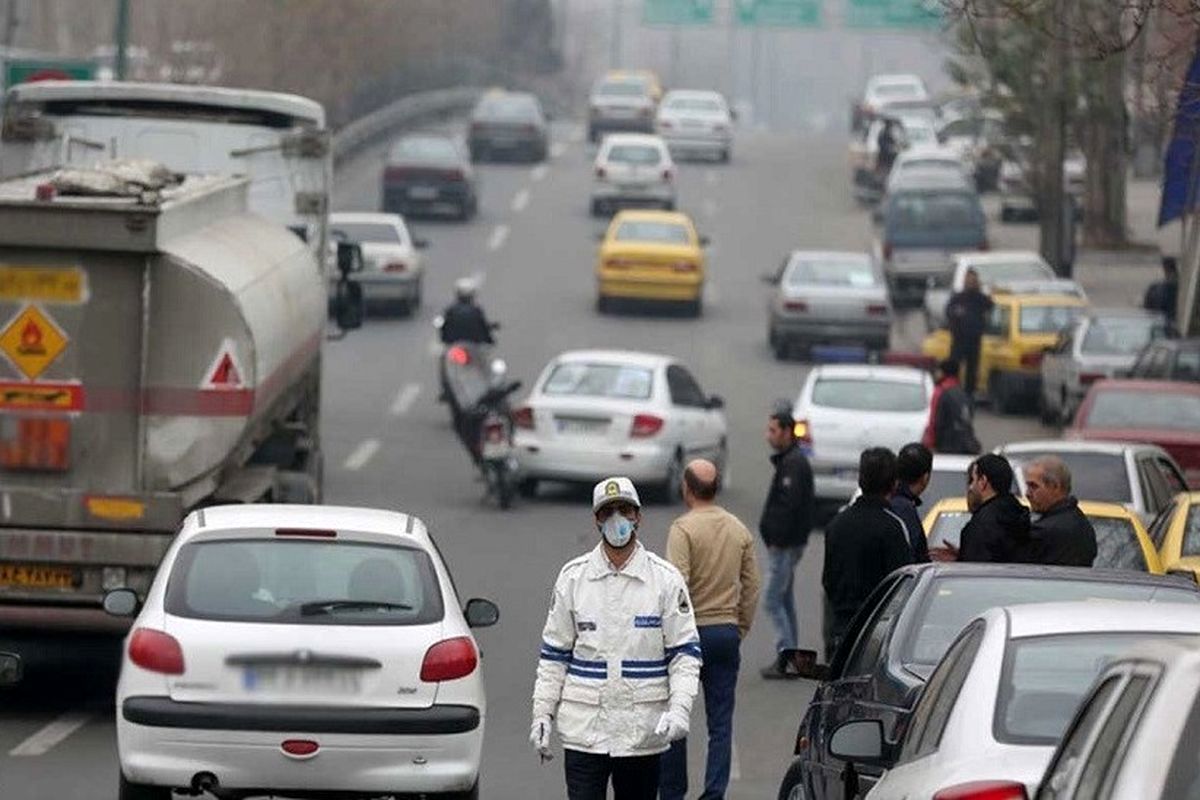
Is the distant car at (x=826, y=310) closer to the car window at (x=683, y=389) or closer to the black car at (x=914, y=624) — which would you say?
the car window at (x=683, y=389)

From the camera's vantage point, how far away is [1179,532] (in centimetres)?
1828

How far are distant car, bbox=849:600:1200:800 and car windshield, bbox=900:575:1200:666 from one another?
3.60ft

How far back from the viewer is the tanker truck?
52.1 feet

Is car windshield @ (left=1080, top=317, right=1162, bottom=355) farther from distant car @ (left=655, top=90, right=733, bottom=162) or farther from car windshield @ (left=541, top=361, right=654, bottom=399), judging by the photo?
distant car @ (left=655, top=90, right=733, bottom=162)

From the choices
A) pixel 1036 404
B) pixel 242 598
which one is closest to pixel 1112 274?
pixel 1036 404

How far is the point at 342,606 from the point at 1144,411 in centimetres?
1692

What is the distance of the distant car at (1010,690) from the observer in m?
7.58

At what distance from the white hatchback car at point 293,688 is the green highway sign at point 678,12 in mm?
87070

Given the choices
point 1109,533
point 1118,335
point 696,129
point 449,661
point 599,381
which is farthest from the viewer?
point 696,129

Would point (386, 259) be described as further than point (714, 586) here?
Yes

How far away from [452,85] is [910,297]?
151 feet

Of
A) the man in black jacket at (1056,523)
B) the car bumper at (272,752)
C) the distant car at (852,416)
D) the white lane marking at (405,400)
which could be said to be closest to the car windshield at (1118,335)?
the distant car at (852,416)

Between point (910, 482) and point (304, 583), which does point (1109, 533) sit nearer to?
point (910, 482)

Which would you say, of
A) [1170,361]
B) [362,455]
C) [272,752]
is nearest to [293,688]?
[272,752]
